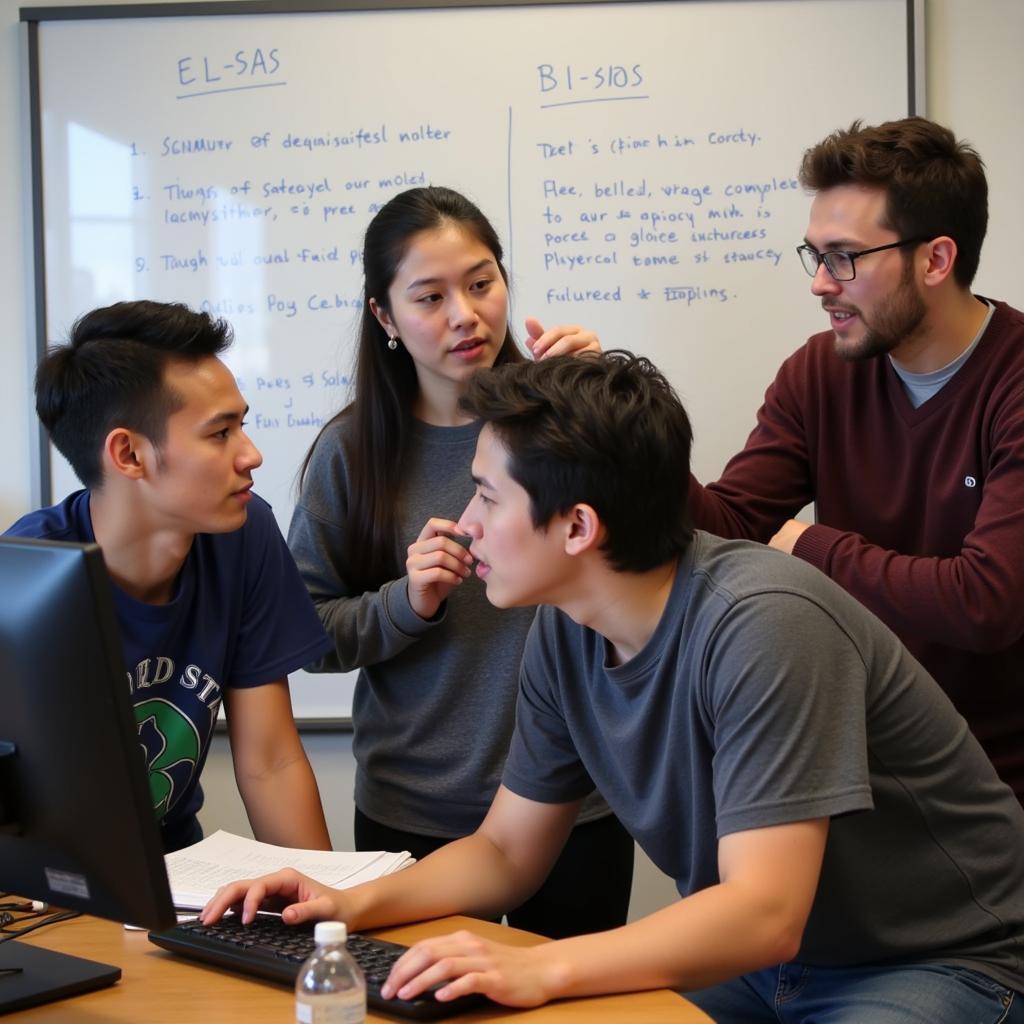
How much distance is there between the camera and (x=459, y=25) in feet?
9.21

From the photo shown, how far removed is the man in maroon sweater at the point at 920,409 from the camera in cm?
187

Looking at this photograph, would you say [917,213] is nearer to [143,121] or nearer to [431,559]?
[431,559]

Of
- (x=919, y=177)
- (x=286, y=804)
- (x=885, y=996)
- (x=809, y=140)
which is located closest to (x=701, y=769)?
(x=885, y=996)

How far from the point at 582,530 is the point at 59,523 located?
782mm

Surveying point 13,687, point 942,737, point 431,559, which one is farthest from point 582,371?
point 13,687

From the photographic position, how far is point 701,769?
144 centimetres

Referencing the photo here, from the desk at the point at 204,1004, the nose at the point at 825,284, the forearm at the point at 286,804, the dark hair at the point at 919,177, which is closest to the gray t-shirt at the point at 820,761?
the desk at the point at 204,1004

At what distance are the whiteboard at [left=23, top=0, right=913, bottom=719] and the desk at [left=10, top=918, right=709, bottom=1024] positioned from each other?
1603mm

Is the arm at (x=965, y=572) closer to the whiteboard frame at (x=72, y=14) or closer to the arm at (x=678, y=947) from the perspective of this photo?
the arm at (x=678, y=947)

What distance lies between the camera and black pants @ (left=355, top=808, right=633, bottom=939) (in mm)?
2016

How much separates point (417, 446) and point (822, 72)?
4.41 feet

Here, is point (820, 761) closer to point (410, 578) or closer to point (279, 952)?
point (279, 952)

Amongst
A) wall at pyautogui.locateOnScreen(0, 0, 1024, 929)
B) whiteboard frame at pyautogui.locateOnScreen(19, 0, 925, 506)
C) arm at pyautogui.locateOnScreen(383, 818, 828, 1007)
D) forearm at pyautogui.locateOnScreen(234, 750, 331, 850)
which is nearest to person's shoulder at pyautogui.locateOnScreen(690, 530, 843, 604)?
arm at pyautogui.locateOnScreen(383, 818, 828, 1007)

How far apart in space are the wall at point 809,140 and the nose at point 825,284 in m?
0.90
